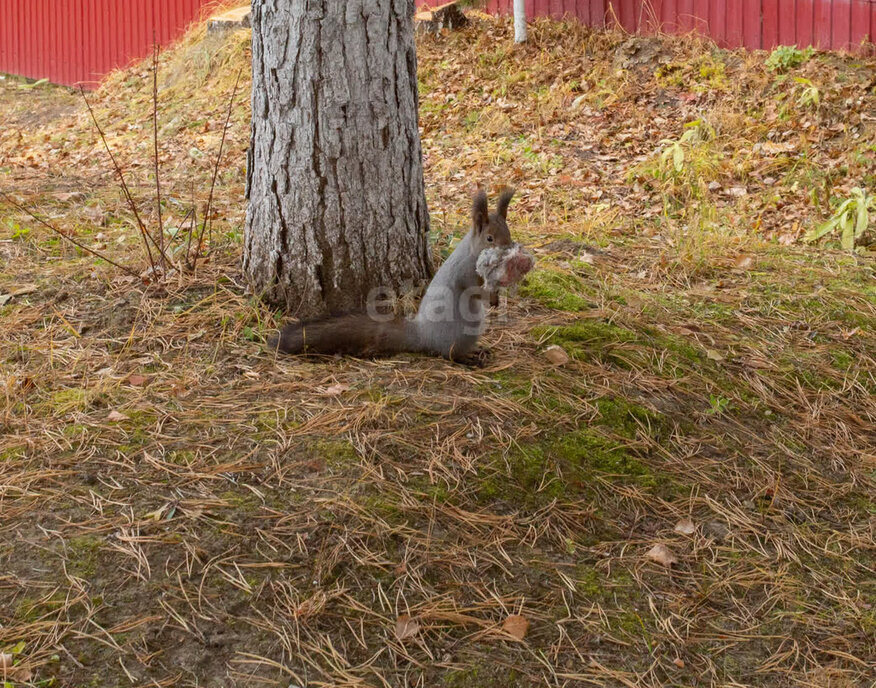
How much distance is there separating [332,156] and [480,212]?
23.4 inches

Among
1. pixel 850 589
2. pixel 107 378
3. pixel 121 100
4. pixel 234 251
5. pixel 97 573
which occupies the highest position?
pixel 121 100

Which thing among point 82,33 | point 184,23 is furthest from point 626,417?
point 82,33

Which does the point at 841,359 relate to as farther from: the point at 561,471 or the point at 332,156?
the point at 332,156

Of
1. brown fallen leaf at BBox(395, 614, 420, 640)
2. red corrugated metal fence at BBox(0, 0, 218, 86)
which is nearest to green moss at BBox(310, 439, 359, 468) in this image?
brown fallen leaf at BBox(395, 614, 420, 640)

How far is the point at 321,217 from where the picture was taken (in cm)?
323

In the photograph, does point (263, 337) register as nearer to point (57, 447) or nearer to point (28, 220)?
point (57, 447)

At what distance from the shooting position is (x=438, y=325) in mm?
3092

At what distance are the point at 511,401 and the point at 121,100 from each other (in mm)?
8694

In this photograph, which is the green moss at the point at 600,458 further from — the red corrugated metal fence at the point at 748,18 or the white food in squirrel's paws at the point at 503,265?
the red corrugated metal fence at the point at 748,18

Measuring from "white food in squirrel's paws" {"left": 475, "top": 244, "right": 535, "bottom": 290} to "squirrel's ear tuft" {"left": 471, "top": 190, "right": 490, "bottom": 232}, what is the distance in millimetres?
103

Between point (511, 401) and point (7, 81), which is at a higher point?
point (7, 81)

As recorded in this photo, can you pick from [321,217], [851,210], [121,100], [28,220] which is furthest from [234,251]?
[121,100]

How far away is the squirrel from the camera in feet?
9.96

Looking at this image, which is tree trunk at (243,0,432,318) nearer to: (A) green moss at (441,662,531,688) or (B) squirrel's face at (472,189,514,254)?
(B) squirrel's face at (472,189,514,254)
